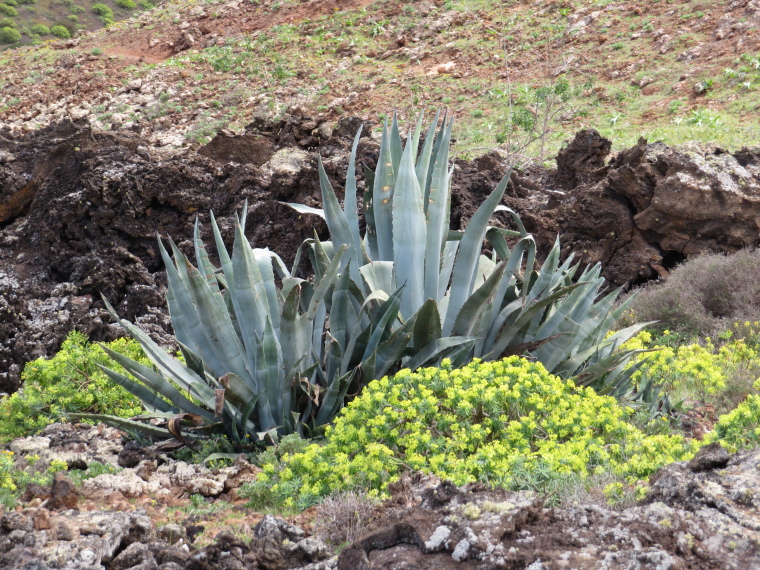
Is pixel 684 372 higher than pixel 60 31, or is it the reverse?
pixel 60 31

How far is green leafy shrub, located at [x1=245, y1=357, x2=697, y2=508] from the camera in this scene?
2729 millimetres

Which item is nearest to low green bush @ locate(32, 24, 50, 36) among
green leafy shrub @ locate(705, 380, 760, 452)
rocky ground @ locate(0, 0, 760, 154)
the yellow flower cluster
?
rocky ground @ locate(0, 0, 760, 154)

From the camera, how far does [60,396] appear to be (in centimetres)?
489

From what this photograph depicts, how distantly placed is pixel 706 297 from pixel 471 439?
4753 millimetres

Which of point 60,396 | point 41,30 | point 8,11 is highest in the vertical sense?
point 8,11

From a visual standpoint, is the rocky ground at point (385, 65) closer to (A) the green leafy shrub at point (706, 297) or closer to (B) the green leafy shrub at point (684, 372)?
(A) the green leafy shrub at point (706, 297)

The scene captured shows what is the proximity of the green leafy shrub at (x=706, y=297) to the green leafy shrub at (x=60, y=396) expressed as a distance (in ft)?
15.7

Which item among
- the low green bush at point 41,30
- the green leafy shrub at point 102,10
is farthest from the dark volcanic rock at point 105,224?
the green leafy shrub at point 102,10

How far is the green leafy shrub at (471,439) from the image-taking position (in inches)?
107

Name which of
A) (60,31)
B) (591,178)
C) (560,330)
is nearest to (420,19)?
(591,178)

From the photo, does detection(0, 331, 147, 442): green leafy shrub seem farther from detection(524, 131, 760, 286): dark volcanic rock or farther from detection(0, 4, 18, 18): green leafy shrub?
detection(0, 4, 18, 18): green leafy shrub

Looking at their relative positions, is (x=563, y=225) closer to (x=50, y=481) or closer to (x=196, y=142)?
(x=50, y=481)

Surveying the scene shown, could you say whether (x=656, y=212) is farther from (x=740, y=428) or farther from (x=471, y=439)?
(x=471, y=439)

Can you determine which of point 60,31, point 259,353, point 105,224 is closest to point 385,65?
point 105,224
